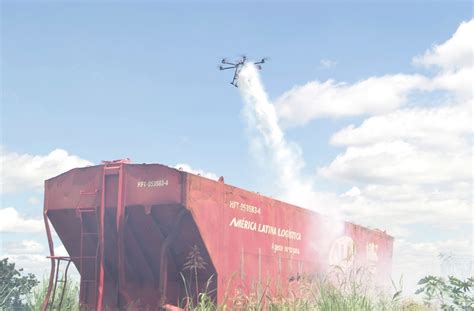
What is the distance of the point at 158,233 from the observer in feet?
36.3

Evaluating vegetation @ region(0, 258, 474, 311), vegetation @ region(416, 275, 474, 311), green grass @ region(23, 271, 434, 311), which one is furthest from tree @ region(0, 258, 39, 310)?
vegetation @ region(416, 275, 474, 311)

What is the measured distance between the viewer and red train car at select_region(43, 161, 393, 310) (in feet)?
35.5

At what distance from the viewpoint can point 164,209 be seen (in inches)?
424

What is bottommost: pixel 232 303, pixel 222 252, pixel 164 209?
pixel 232 303

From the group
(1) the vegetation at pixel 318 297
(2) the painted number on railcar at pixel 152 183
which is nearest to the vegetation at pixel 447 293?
(1) the vegetation at pixel 318 297

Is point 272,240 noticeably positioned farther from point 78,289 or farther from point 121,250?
point 78,289

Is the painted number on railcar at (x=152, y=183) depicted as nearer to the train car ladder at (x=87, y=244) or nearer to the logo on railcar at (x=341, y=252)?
the train car ladder at (x=87, y=244)

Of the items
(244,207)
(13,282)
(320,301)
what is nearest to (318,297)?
A: (320,301)

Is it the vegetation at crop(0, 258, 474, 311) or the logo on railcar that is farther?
the logo on railcar

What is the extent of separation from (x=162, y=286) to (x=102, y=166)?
279cm

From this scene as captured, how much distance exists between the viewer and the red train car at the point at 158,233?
10820mm

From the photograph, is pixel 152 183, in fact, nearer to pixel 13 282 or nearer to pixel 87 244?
pixel 87 244

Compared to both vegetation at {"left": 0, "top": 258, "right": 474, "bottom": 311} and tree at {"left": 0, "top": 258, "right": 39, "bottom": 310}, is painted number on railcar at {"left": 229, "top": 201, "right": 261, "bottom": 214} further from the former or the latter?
tree at {"left": 0, "top": 258, "right": 39, "bottom": 310}

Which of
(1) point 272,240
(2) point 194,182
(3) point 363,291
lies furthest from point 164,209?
(3) point 363,291
